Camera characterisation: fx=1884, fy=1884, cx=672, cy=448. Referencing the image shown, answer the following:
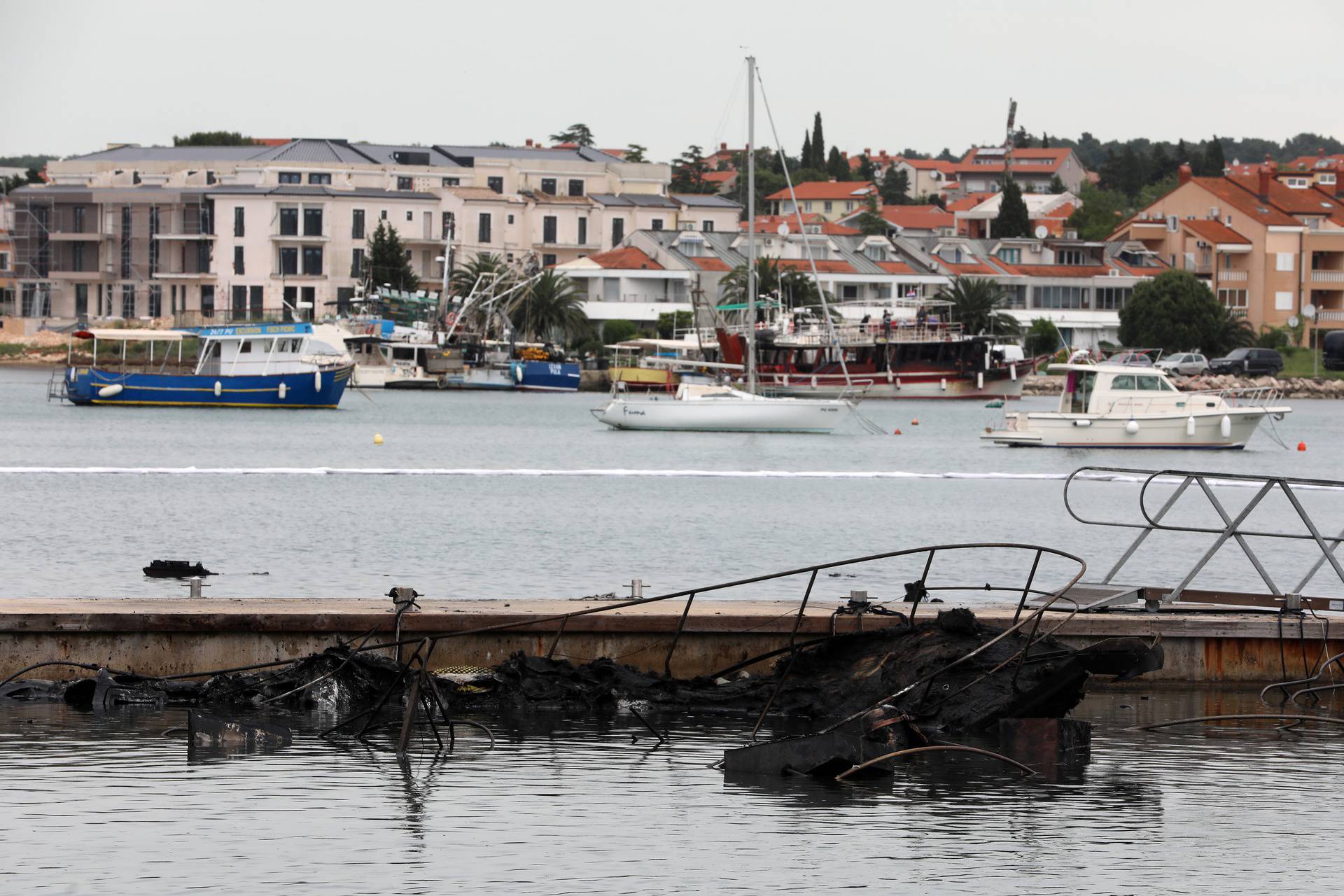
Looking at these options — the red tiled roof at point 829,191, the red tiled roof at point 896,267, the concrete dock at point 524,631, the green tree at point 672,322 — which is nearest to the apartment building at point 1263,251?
the red tiled roof at point 896,267

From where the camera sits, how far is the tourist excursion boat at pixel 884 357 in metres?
105

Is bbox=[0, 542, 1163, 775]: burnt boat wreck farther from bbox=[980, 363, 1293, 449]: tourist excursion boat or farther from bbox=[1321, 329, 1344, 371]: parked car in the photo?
bbox=[1321, 329, 1344, 371]: parked car

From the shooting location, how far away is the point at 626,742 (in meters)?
13.7

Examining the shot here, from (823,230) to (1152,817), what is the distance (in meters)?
128

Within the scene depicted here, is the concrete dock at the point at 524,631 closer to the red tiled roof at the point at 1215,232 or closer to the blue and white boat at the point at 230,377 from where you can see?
the blue and white boat at the point at 230,377

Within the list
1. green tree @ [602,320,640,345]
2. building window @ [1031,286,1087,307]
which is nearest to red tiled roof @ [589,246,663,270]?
green tree @ [602,320,640,345]

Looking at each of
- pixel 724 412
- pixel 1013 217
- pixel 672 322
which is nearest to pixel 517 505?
→ pixel 724 412

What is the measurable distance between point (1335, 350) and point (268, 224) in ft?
230

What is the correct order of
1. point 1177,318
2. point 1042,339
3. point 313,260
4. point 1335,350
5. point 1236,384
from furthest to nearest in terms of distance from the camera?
point 313,260, point 1042,339, point 1335,350, point 1177,318, point 1236,384

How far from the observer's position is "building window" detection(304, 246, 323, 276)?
12788 centimetres

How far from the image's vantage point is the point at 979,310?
407 ft

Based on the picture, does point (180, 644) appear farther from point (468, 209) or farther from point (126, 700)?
point (468, 209)

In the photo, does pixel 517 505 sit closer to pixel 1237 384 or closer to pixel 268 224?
pixel 1237 384

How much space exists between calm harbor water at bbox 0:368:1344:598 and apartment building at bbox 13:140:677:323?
4564 cm
